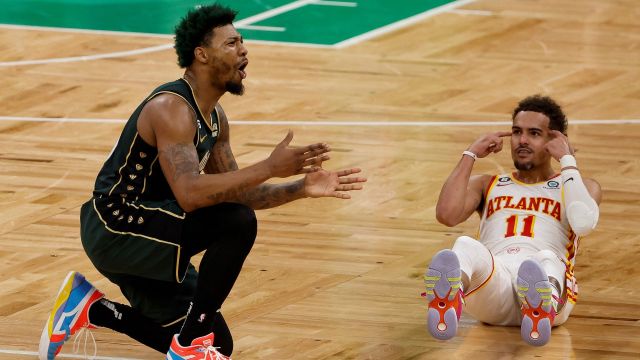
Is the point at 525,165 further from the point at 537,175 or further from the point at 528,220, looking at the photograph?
the point at 528,220

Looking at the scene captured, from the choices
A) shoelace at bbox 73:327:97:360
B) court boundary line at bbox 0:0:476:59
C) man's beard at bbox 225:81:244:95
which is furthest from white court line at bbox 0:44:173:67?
man's beard at bbox 225:81:244:95

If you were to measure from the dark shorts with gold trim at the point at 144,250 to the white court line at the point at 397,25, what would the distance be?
19.8 feet

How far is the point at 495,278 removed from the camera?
5820 millimetres

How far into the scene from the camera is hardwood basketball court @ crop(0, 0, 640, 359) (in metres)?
6.02

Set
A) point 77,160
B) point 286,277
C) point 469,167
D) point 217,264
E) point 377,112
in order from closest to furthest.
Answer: point 217,264 < point 469,167 < point 286,277 < point 77,160 < point 377,112

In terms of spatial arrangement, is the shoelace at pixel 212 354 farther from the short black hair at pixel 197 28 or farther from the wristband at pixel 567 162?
the wristband at pixel 567 162

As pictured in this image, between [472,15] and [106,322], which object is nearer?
[106,322]

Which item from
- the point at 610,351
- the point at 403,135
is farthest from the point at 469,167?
the point at 403,135

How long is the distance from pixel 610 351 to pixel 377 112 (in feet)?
13.4

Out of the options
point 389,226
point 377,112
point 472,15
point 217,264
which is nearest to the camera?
point 217,264

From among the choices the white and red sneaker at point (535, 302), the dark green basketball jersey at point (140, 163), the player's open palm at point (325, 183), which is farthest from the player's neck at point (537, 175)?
the dark green basketball jersey at point (140, 163)

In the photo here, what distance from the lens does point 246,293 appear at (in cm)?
647

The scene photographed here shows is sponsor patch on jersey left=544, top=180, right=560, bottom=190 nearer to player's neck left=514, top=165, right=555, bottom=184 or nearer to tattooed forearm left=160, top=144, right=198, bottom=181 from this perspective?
player's neck left=514, top=165, right=555, bottom=184

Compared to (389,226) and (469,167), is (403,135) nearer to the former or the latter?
(389,226)
